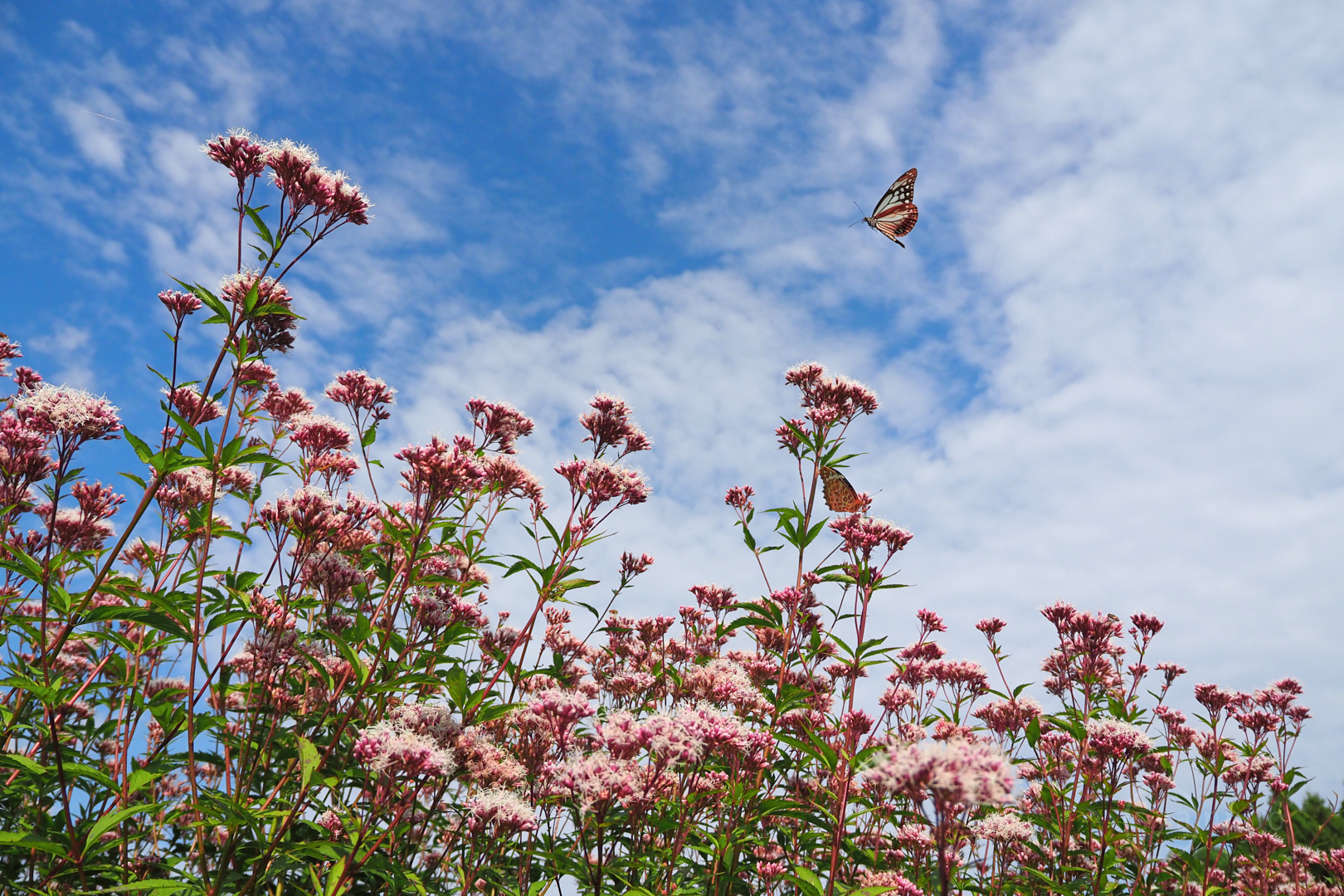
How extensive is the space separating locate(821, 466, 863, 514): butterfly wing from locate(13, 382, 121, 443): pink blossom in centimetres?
502

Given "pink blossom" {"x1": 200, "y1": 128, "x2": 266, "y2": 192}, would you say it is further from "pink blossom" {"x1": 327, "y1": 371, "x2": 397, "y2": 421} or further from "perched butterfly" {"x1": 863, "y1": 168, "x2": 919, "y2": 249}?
"perched butterfly" {"x1": 863, "y1": 168, "x2": 919, "y2": 249}

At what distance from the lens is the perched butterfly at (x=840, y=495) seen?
5.95 meters

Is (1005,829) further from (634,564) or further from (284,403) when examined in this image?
(284,403)

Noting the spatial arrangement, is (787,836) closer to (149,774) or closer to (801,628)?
(801,628)

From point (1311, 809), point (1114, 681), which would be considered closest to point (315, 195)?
point (1114, 681)

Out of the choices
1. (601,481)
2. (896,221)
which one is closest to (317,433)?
(601,481)

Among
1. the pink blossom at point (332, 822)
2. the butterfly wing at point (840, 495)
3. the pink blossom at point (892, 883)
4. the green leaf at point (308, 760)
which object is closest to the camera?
the green leaf at point (308, 760)

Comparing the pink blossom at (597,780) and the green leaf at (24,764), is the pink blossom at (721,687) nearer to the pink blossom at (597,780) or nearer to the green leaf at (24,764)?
the pink blossom at (597,780)

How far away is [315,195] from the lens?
3945 mm

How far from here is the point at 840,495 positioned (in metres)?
6.33

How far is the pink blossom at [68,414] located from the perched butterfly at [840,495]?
16.3 ft

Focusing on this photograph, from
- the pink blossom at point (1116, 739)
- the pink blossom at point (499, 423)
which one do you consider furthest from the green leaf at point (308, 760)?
the pink blossom at point (1116, 739)

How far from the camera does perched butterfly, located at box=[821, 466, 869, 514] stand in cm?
595

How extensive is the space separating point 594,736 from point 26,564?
110 inches
